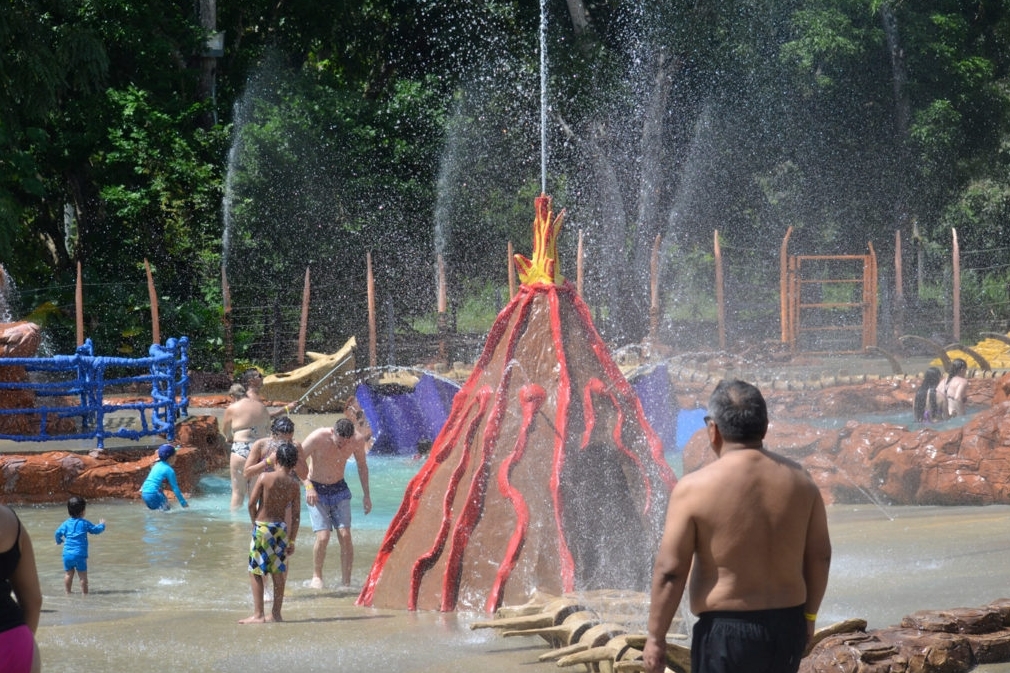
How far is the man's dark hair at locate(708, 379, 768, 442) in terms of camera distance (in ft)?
12.2

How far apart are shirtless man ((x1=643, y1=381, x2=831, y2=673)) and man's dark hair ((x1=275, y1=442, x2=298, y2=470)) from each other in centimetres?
424

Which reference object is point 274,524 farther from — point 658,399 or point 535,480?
point 658,399

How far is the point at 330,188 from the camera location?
2711 cm

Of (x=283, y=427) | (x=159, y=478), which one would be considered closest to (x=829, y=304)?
(x=159, y=478)

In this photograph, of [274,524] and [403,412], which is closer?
[274,524]

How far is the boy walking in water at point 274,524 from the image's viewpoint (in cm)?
742

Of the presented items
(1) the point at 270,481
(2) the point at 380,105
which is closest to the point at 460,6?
(2) the point at 380,105

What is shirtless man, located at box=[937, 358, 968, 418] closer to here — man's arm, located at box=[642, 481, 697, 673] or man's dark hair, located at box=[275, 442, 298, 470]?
man's dark hair, located at box=[275, 442, 298, 470]

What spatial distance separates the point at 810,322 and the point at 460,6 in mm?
10378

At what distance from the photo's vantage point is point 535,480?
24.1 ft

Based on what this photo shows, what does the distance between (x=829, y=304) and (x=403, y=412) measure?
32.0 ft

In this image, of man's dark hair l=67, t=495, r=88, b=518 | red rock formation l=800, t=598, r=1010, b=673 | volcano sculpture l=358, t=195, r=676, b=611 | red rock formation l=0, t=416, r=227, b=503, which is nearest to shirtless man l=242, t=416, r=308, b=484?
volcano sculpture l=358, t=195, r=676, b=611

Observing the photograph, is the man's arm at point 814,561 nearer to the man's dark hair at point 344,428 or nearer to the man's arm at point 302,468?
the man's dark hair at point 344,428

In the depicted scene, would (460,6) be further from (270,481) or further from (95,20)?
(270,481)
